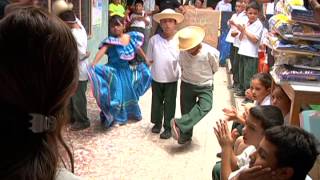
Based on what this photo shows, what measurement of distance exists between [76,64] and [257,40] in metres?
4.57

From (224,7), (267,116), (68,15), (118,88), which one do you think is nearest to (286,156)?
(267,116)

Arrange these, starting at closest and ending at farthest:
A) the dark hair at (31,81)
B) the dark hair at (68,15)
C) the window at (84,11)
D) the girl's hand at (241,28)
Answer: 1. the dark hair at (31,81)
2. the dark hair at (68,15)
3. the girl's hand at (241,28)
4. the window at (84,11)

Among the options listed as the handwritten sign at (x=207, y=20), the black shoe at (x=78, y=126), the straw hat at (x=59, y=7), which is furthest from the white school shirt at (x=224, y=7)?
the black shoe at (x=78, y=126)

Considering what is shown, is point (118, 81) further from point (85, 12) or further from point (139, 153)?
point (85, 12)

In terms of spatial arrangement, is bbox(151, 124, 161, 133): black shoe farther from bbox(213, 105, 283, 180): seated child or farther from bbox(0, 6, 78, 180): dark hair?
bbox(0, 6, 78, 180): dark hair

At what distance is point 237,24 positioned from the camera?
5.61 m

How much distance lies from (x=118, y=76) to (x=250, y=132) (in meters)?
2.46

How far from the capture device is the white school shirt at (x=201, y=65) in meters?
3.85

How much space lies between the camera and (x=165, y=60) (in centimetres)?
416

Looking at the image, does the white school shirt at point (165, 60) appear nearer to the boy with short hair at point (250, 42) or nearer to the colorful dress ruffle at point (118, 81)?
the colorful dress ruffle at point (118, 81)

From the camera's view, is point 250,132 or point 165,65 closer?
point 250,132

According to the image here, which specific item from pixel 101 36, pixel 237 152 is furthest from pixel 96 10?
pixel 237 152

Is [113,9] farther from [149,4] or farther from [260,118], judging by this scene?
[260,118]

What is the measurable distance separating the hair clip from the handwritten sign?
6.59m
